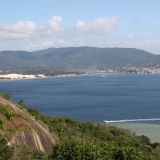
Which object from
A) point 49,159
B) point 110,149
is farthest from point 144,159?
point 49,159

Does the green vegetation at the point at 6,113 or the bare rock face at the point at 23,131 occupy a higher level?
the green vegetation at the point at 6,113

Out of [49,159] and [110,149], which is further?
[110,149]

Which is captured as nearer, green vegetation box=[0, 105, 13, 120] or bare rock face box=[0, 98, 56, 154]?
bare rock face box=[0, 98, 56, 154]

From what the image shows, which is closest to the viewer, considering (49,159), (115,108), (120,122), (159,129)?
(49,159)

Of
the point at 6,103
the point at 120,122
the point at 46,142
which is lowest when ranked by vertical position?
the point at 120,122

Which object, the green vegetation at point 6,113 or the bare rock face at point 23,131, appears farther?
the green vegetation at point 6,113

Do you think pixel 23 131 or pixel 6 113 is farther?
pixel 6 113

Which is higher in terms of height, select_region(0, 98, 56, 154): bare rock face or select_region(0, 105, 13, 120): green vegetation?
select_region(0, 105, 13, 120): green vegetation

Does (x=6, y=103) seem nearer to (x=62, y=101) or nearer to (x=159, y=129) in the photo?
(x=159, y=129)
